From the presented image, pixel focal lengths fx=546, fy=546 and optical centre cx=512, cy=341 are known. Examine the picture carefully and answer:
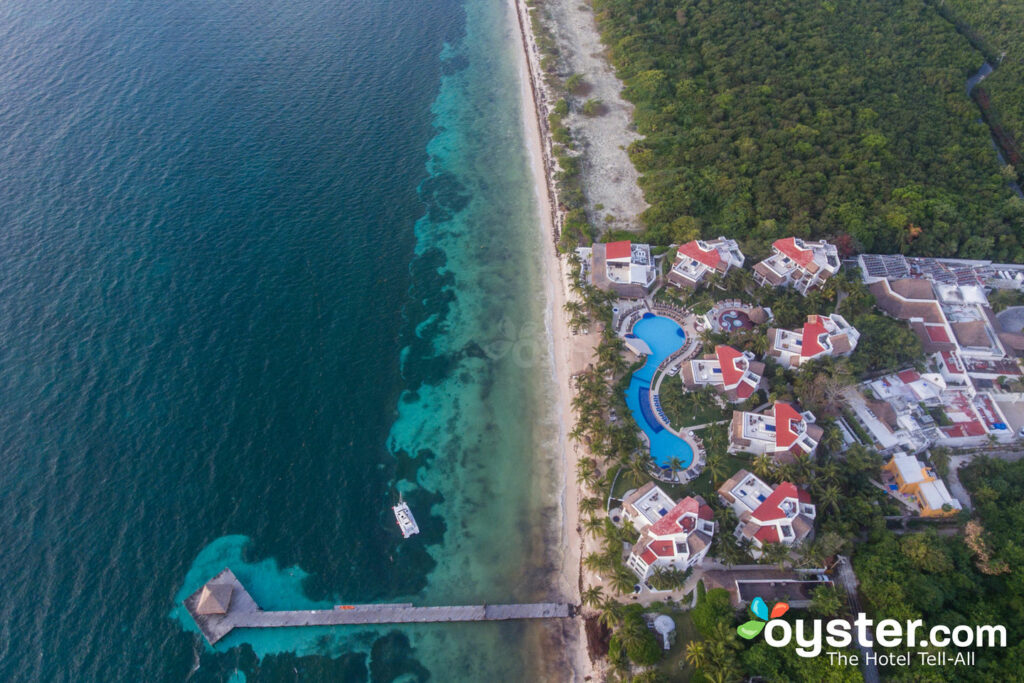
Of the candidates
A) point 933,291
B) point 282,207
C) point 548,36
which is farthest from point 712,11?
point 282,207

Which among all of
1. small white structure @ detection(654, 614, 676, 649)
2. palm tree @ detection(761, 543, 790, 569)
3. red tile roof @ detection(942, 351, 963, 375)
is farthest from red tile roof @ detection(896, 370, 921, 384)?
small white structure @ detection(654, 614, 676, 649)

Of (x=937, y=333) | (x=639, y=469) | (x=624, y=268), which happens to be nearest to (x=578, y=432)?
(x=639, y=469)

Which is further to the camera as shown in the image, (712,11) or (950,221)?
(712,11)

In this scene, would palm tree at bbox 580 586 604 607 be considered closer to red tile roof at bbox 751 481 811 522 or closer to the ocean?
the ocean

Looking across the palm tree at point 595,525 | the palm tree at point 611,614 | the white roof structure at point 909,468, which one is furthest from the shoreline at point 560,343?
the white roof structure at point 909,468

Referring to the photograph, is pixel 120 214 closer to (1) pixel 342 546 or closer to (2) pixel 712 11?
(1) pixel 342 546

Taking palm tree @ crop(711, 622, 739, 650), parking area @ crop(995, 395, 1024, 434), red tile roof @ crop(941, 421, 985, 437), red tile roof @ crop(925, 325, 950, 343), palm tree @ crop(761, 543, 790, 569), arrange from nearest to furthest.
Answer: palm tree @ crop(711, 622, 739, 650) → palm tree @ crop(761, 543, 790, 569) → red tile roof @ crop(941, 421, 985, 437) → parking area @ crop(995, 395, 1024, 434) → red tile roof @ crop(925, 325, 950, 343)

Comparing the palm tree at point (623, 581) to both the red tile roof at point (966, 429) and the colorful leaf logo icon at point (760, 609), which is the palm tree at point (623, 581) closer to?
the colorful leaf logo icon at point (760, 609)
